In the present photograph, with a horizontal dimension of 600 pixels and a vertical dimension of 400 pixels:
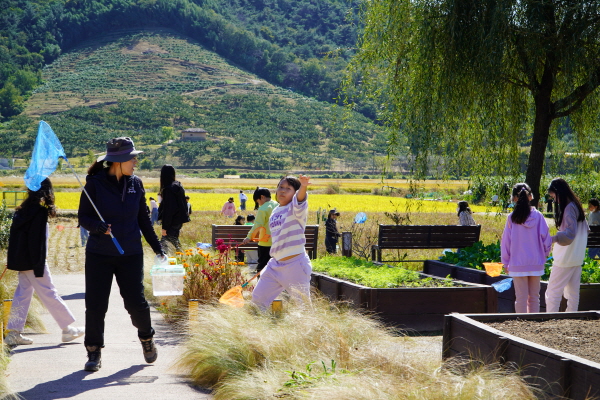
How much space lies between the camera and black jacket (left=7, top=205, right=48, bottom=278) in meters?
6.98

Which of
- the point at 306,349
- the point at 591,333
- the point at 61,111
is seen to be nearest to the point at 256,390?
the point at 306,349

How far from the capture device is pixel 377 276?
856 centimetres

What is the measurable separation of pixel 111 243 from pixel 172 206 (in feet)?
16.6

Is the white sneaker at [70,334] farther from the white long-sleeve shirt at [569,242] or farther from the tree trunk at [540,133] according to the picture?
the tree trunk at [540,133]

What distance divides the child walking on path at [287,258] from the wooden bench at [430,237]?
5.94 m

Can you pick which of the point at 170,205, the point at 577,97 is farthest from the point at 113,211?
the point at 577,97

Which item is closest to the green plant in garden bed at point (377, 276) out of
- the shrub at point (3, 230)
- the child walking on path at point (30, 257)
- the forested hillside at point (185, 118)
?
the child walking on path at point (30, 257)

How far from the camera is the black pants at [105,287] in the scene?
615cm

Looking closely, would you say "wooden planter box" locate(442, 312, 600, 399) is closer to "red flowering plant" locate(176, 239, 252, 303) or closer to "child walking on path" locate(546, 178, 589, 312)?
"child walking on path" locate(546, 178, 589, 312)

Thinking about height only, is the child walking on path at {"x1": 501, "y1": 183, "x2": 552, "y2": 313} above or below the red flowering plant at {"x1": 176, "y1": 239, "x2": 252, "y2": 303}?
above

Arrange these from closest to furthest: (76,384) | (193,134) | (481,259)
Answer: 1. (76,384)
2. (481,259)
3. (193,134)

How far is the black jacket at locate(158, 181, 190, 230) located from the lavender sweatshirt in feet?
17.1

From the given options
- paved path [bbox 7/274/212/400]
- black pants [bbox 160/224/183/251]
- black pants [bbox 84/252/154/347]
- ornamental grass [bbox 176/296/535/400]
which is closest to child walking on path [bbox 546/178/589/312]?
ornamental grass [bbox 176/296/535/400]

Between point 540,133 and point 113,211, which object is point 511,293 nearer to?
point 540,133
